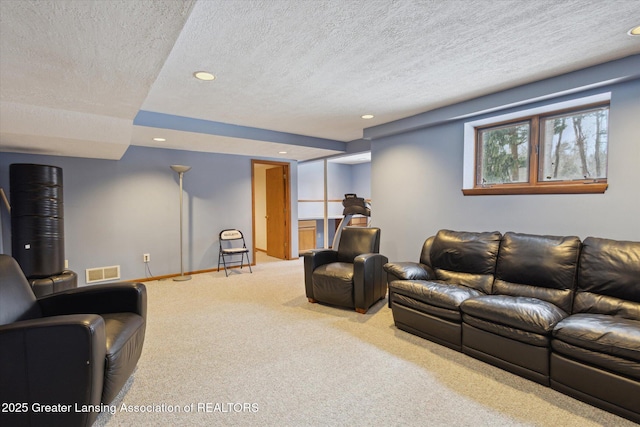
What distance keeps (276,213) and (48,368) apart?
5.61m

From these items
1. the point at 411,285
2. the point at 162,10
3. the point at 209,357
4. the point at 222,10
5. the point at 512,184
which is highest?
the point at 222,10

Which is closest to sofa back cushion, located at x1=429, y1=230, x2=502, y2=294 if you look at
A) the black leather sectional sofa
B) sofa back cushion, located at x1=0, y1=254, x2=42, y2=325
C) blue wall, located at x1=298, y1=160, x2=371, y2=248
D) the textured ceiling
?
the black leather sectional sofa

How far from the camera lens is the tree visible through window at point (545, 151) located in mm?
2861

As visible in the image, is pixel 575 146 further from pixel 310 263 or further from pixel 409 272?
pixel 310 263

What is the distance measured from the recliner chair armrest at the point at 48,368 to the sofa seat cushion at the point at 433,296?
2.31 meters

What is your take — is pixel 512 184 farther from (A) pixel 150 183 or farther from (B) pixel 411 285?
(A) pixel 150 183

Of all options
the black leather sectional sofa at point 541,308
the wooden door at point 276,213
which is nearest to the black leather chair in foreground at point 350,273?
the black leather sectional sofa at point 541,308

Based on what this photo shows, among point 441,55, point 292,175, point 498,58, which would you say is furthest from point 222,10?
point 292,175

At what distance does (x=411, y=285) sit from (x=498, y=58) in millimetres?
1989

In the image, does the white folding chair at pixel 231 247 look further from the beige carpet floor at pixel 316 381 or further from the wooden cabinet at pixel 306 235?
the beige carpet floor at pixel 316 381

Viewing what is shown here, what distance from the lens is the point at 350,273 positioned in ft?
11.4

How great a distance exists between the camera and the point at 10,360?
147cm

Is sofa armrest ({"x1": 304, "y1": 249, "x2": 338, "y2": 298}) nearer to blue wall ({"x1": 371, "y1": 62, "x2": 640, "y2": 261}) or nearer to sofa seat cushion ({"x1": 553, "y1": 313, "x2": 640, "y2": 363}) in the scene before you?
blue wall ({"x1": 371, "y1": 62, "x2": 640, "y2": 261})

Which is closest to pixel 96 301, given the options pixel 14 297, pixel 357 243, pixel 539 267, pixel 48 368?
pixel 14 297
